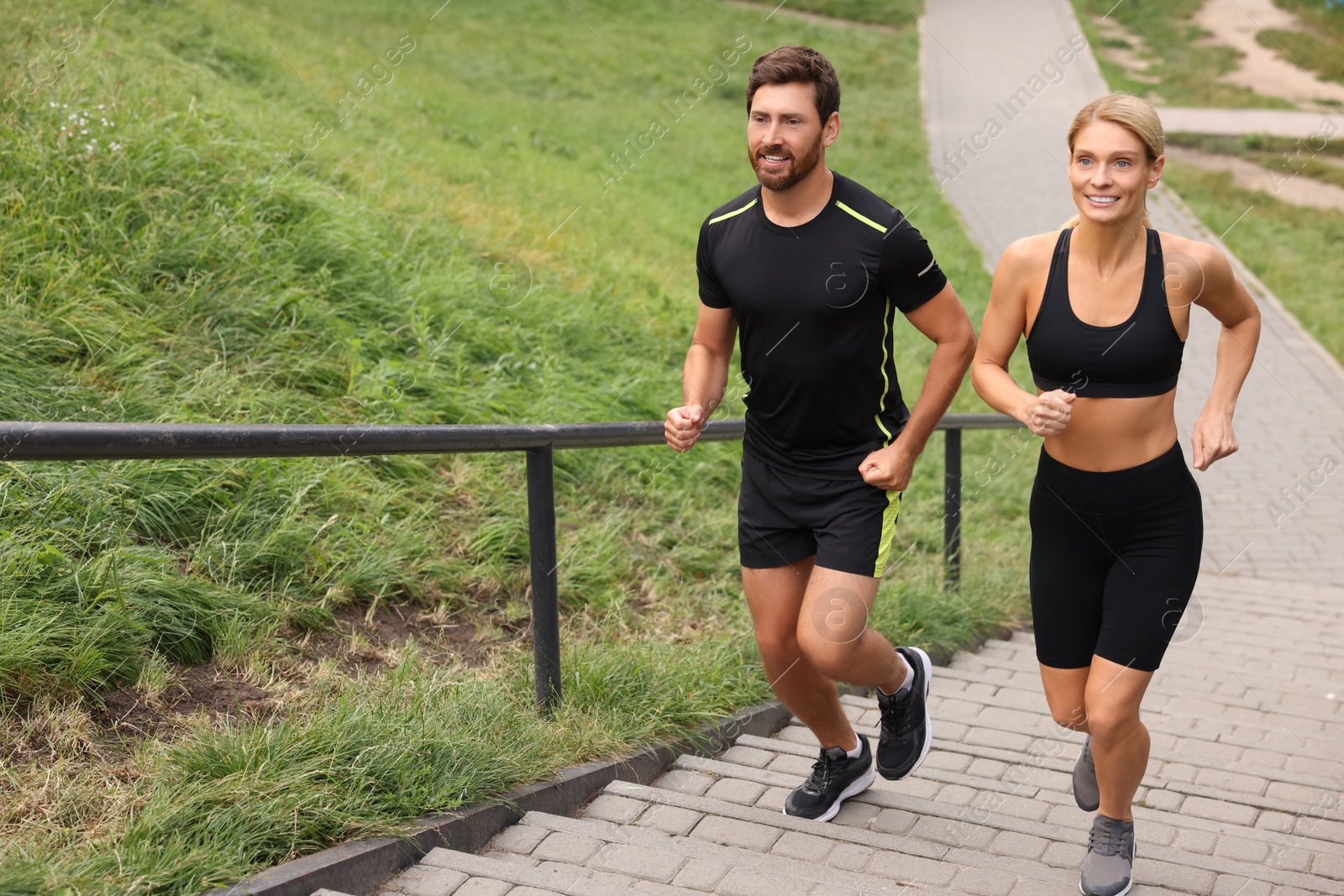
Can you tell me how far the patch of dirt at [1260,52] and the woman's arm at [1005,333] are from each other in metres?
22.7

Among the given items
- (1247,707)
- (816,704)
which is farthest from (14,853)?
(1247,707)

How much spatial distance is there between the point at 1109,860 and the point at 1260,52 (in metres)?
27.2

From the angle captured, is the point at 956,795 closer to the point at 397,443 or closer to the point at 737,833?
the point at 737,833

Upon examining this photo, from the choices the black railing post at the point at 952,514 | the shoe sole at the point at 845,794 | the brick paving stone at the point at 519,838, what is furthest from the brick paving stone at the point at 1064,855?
the black railing post at the point at 952,514

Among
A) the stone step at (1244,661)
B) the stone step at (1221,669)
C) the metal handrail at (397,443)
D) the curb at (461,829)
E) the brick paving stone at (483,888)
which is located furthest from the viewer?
the stone step at (1244,661)

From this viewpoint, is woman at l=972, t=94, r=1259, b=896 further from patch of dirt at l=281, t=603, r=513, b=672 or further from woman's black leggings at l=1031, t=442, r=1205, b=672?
patch of dirt at l=281, t=603, r=513, b=672

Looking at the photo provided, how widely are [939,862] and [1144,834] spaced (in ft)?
2.81

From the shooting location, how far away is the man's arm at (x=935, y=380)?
114 inches

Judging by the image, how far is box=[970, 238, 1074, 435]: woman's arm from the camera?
9.14ft

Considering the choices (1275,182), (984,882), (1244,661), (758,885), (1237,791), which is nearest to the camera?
(758,885)

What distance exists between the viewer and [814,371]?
2.91 m

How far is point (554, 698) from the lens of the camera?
335cm

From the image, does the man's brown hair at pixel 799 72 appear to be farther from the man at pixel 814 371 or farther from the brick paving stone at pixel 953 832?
the brick paving stone at pixel 953 832

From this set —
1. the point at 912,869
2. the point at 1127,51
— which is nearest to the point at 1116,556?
the point at 912,869
